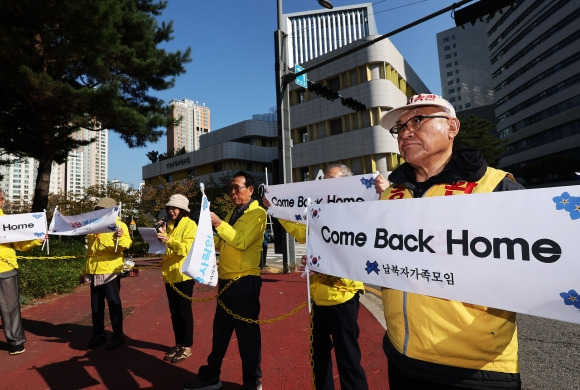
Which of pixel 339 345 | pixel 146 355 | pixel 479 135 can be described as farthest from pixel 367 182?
pixel 479 135

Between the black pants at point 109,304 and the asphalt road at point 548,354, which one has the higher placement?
the black pants at point 109,304

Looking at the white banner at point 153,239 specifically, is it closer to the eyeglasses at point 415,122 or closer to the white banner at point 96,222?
the white banner at point 96,222

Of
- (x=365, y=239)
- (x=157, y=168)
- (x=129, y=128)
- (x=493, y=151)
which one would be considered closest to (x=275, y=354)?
(x=365, y=239)

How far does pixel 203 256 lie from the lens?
9.73ft

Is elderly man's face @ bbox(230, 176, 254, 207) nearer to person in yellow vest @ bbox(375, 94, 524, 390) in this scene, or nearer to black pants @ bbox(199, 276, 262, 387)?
black pants @ bbox(199, 276, 262, 387)

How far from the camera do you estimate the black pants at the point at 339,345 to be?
2797mm

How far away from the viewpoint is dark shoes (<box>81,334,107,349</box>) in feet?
16.1

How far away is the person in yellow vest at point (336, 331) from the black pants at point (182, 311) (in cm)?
209

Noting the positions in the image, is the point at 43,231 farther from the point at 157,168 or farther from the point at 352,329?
the point at 157,168

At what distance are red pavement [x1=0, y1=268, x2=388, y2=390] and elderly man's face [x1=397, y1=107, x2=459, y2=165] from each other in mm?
2792

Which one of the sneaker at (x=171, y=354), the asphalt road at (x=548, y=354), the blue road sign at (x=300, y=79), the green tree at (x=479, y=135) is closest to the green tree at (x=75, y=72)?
the blue road sign at (x=300, y=79)

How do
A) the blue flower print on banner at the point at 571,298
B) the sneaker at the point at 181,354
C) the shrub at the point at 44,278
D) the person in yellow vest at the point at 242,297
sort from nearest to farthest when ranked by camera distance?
the blue flower print on banner at the point at 571,298 < the person in yellow vest at the point at 242,297 < the sneaker at the point at 181,354 < the shrub at the point at 44,278

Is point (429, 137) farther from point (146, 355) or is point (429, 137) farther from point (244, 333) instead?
point (146, 355)

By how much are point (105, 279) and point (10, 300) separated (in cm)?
127
